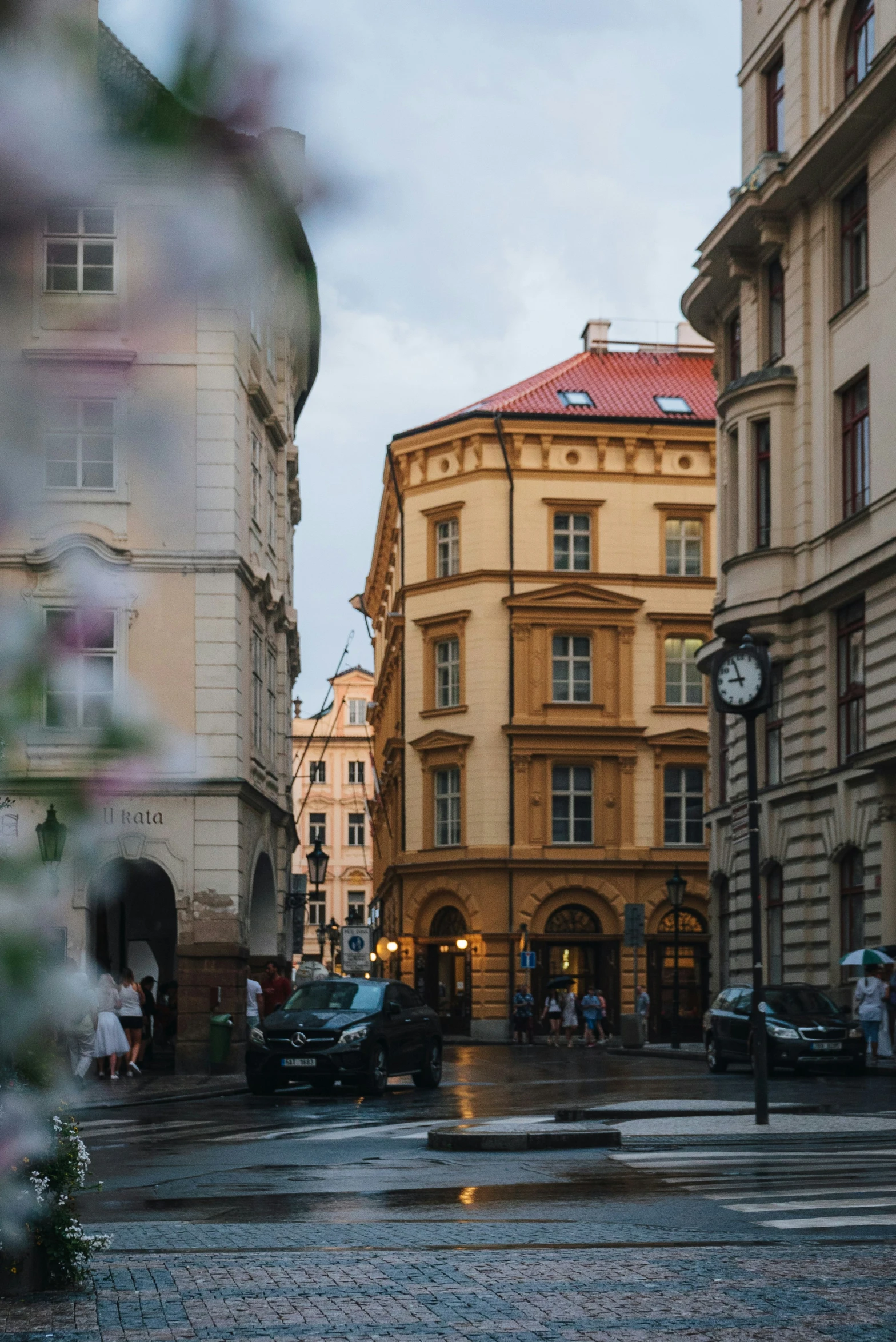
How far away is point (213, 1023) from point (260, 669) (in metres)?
8.43

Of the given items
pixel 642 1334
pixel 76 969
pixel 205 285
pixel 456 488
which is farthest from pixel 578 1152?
pixel 456 488

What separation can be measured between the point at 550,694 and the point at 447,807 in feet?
16.4

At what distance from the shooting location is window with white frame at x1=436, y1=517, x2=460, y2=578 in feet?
207

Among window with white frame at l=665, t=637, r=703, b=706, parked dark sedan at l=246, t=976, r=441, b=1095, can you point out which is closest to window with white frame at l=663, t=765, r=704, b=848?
window with white frame at l=665, t=637, r=703, b=706

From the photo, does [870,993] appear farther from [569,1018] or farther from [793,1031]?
[569,1018]

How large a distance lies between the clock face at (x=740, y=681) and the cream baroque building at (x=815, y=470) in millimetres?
12314

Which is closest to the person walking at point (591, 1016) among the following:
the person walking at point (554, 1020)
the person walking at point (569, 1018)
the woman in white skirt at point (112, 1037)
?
the person walking at point (569, 1018)

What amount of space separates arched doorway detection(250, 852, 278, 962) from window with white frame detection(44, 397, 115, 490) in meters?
35.2

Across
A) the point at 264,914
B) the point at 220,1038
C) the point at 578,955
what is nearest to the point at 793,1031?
the point at 220,1038

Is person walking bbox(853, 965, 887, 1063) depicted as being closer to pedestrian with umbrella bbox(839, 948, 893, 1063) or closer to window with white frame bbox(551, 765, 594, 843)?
pedestrian with umbrella bbox(839, 948, 893, 1063)

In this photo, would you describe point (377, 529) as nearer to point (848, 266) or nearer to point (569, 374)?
point (569, 374)

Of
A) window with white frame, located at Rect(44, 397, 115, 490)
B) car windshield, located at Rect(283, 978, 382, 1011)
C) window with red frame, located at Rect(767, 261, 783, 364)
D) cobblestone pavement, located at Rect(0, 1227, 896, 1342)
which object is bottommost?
car windshield, located at Rect(283, 978, 382, 1011)

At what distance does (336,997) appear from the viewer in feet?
83.4

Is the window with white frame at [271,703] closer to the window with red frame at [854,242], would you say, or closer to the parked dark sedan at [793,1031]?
the parked dark sedan at [793,1031]
